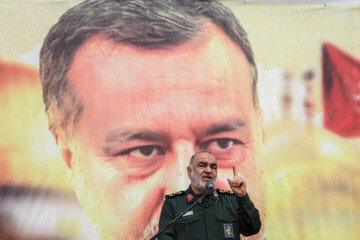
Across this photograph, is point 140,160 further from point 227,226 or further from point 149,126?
point 227,226

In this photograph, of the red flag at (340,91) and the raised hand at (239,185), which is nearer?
the raised hand at (239,185)

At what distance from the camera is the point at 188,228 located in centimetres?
263

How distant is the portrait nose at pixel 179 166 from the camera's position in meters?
3.63

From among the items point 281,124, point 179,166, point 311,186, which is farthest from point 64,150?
point 311,186

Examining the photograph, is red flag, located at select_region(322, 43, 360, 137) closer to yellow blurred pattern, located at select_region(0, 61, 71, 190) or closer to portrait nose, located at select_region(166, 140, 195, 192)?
portrait nose, located at select_region(166, 140, 195, 192)

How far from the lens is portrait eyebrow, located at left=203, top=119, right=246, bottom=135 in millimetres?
3730

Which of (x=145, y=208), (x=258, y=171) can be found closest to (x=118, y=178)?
(x=145, y=208)

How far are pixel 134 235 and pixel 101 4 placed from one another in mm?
1908

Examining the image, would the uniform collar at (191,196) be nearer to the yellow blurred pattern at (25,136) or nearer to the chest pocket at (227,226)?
the chest pocket at (227,226)

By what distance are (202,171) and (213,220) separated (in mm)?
293

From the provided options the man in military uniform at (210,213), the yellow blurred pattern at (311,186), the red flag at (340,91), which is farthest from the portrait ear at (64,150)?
the red flag at (340,91)

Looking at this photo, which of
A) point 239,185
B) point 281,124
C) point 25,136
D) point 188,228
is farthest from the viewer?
point 281,124

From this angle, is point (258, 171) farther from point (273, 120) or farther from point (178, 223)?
point (178, 223)

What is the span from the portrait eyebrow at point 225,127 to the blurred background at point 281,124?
253mm
